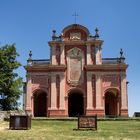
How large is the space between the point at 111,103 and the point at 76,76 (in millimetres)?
7425

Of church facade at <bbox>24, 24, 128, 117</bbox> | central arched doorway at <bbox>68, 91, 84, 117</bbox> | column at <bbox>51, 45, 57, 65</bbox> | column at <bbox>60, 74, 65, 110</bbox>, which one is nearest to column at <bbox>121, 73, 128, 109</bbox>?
church facade at <bbox>24, 24, 128, 117</bbox>

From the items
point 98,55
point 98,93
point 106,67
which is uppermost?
point 98,55

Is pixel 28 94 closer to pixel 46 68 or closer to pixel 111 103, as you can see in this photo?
pixel 46 68

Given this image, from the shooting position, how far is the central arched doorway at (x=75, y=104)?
170ft

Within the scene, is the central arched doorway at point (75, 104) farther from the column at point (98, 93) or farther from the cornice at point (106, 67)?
the cornice at point (106, 67)

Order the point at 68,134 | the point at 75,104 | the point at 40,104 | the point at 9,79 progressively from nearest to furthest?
the point at 68,134, the point at 9,79, the point at 75,104, the point at 40,104

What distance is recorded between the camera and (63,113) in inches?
1902

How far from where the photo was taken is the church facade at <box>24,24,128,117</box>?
1913 inches

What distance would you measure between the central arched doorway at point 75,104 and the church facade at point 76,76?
0.97 feet

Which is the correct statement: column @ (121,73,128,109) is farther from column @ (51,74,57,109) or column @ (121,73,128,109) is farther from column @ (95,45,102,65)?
Result: column @ (51,74,57,109)

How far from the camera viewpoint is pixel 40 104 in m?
53.1

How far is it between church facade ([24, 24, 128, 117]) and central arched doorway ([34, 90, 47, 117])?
406 millimetres

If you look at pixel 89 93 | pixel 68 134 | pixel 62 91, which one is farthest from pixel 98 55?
pixel 68 134

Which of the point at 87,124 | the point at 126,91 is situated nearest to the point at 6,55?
the point at 126,91
